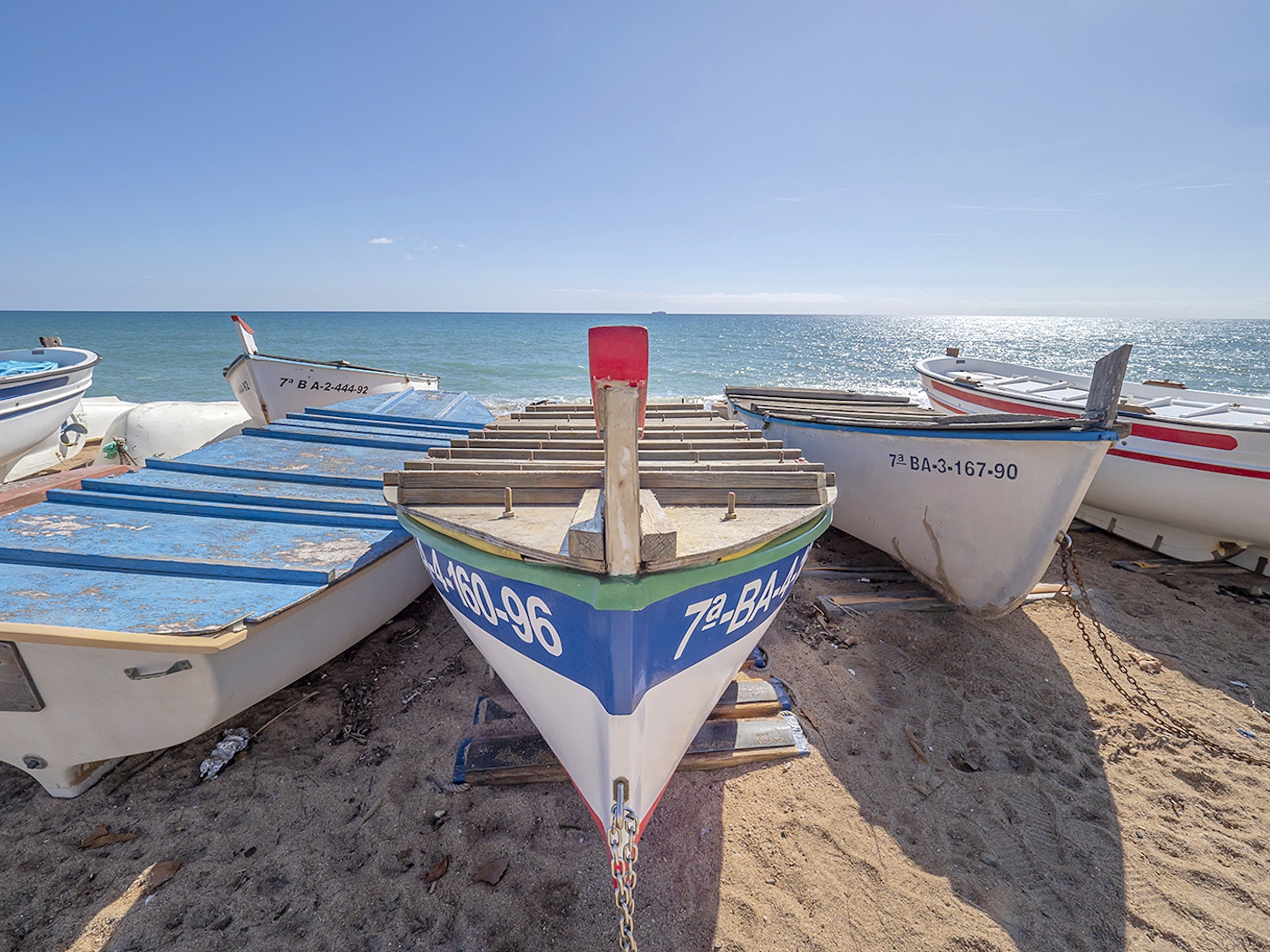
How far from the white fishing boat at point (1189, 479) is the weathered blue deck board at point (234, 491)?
7.89 meters

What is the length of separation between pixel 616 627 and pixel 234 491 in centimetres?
438

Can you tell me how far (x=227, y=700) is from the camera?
318 cm

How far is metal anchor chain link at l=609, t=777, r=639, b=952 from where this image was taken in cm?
250

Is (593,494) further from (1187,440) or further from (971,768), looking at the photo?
(1187,440)

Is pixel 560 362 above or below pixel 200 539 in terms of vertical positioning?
below

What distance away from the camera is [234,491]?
4.68 meters

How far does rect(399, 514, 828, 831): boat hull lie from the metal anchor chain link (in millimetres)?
53

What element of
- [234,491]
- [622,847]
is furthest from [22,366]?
[622,847]

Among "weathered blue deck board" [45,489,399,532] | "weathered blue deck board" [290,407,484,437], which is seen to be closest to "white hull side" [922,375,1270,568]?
"weathered blue deck board" [45,489,399,532]

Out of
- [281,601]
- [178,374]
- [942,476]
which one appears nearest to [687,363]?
[178,374]

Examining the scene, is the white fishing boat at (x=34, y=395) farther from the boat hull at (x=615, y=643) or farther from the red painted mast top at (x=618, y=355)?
the red painted mast top at (x=618, y=355)

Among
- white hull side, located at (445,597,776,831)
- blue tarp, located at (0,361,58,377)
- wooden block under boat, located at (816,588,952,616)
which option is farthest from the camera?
blue tarp, located at (0,361,58,377)

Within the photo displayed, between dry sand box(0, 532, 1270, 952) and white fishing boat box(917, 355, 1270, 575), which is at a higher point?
white fishing boat box(917, 355, 1270, 575)

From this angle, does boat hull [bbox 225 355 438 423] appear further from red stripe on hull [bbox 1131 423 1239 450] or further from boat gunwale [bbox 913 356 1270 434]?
red stripe on hull [bbox 1131 423 1239 450]
